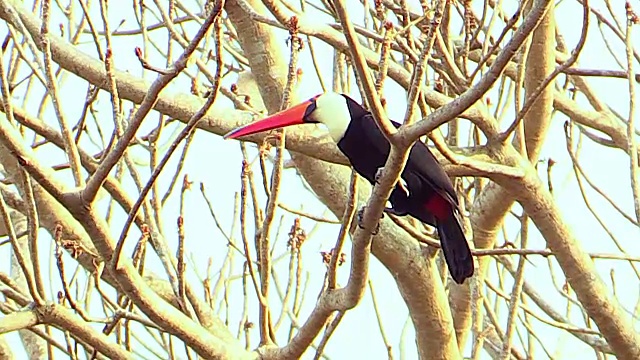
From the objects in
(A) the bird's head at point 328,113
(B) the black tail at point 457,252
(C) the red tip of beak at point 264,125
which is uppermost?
(A) the bird's head at point 328,113

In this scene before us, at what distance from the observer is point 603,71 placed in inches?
138

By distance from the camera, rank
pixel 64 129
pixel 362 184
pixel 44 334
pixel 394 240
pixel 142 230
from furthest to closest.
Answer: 1. pixel 362 184
2. pixel 394 240
3. pixel 44 334
4. pixel 142 230
5. pixel 64 129

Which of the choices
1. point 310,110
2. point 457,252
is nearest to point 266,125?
point 310,110

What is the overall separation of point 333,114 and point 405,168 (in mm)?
327

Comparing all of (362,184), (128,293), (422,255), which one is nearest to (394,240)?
(422,255)

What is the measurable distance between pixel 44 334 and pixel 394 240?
4.27ft

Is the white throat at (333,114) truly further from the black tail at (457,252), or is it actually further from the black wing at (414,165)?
the black tail at (457,252)

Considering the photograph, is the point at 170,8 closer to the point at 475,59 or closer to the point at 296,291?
the point at 296,291

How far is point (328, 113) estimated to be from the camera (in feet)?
12.0

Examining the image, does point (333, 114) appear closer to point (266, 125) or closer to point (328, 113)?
point (328, 113)

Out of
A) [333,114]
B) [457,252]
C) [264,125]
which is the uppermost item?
[333,114]

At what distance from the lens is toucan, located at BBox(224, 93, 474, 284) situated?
3521 millimetres

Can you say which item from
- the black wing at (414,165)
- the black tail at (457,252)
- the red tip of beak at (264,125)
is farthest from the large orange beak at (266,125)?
the black tail at (457,252)

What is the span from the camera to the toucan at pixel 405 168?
11.6 feet
